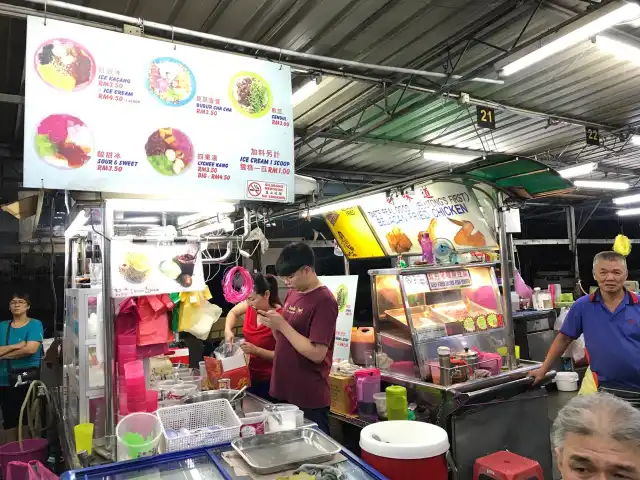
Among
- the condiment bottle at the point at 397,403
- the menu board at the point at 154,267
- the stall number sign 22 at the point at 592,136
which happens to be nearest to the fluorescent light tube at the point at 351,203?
the condiment bottle at the point at 397,403

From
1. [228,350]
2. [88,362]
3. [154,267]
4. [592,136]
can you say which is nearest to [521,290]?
[592,136]

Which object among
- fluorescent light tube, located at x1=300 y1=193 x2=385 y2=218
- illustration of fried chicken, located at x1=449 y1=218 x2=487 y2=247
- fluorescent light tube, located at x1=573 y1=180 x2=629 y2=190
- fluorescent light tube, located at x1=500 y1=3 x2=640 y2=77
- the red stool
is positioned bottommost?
the red stool

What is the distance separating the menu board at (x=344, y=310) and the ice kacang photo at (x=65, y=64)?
3.82 metres

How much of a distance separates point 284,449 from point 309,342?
0.90 metres

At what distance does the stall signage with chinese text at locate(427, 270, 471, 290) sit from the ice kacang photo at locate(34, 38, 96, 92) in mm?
3404

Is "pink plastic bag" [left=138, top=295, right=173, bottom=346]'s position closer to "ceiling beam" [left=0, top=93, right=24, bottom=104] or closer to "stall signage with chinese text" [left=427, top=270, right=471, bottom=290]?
"stall signage with chinese text" [left=427, top=270, right=471, bottom=290]

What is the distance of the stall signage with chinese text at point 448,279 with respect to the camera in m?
4.56

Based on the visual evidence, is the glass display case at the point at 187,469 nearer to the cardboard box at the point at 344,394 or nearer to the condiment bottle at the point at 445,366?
the condiment bottle at the point at 445,366

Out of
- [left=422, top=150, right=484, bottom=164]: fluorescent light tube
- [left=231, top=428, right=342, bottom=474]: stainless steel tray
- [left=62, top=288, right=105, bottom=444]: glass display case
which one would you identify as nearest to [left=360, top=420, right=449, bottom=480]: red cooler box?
[left=231, top=428, right=342, bottom=474]: stainless steel tray

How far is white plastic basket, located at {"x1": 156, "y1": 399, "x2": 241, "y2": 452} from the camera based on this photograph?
2.33 m

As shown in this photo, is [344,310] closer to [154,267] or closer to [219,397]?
[219,397]

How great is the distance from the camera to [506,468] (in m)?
3.22

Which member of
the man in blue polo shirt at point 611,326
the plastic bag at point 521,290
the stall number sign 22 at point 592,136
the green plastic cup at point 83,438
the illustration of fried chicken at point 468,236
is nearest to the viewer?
the green plastic cup at point 83,438

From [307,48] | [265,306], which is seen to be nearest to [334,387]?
[265,306]
